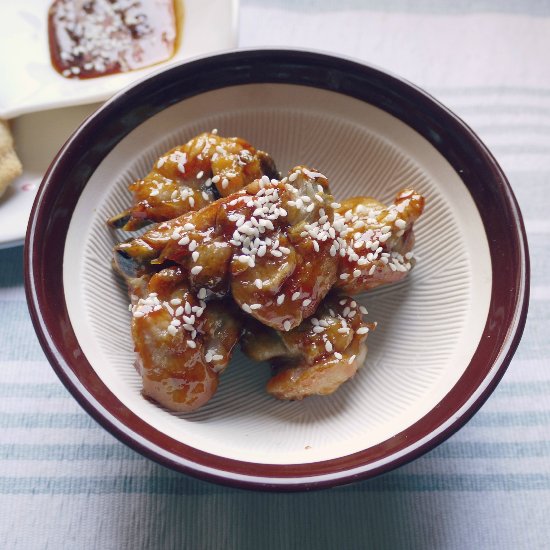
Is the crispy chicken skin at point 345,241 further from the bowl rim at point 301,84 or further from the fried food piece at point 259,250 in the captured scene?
the bowl rim at point 301,84

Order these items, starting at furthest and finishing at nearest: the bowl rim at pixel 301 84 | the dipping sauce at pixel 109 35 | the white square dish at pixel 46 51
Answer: the dipping sauce at pixel 109 35 → the white square dish at pixel 46 51 → the bowl rim at pixel 301 84

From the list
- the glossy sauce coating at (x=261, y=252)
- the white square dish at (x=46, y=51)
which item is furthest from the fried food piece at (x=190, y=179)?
the white square dish at (x=46, y=51)

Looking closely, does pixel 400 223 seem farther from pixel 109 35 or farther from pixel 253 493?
pixel 109 35

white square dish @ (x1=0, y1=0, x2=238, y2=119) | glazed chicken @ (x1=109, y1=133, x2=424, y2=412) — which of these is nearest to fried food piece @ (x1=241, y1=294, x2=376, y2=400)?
glazed chicken @ (x1=109, y1=133, x2=424, y2=412)

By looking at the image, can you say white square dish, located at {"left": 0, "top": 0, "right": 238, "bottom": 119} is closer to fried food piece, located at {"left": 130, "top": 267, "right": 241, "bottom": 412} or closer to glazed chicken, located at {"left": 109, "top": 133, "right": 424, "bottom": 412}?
glazed chicken, located at {"left": 109, "top": 133, "right": 424, "bottom": 412}

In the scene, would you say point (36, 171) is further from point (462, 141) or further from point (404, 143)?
point (462, 141)
